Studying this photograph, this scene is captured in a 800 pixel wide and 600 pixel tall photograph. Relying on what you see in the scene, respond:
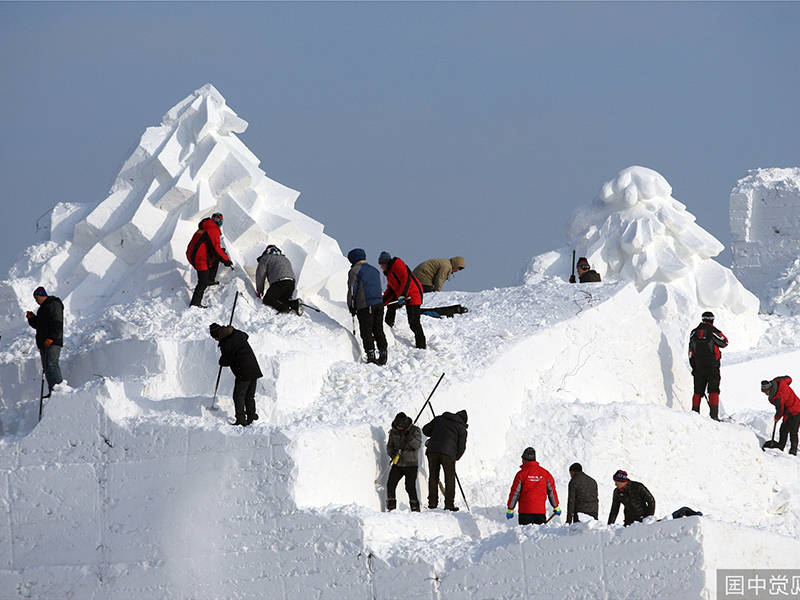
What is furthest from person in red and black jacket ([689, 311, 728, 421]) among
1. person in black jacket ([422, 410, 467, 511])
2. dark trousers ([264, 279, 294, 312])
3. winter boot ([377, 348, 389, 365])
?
dark trousers ([264, 279, 294, 312])

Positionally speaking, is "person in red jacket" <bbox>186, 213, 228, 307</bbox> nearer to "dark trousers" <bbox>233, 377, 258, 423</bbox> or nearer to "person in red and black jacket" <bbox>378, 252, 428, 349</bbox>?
"person in red and black jacket" <bbox>378, 252, 428, 349</bbox>

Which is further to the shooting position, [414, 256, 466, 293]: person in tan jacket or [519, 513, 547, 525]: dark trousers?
[414, 256, 466, 293]: person in tan jacket

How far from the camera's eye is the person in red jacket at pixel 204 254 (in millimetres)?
Answer: 14828

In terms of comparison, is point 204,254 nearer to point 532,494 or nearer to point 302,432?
point 302,432

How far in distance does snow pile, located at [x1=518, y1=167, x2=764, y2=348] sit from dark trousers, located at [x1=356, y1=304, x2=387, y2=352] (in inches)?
462

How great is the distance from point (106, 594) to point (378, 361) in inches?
172

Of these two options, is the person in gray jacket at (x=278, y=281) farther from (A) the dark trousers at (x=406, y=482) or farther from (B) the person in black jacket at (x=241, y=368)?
(A) the dark trousers at (x=406, y=482)

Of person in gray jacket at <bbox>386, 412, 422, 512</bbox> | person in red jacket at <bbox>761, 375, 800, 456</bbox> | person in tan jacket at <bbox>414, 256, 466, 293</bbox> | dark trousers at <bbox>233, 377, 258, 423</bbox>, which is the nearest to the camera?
dark trousers at <bbox>233, 377, 258, 423</bbox>

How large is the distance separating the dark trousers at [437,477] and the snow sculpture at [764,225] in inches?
794

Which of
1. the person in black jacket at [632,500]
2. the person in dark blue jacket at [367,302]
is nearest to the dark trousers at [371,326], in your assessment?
the person in dark blue jacket at [367,302]

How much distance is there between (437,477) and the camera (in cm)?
1212

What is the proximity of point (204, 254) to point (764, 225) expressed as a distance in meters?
20.6

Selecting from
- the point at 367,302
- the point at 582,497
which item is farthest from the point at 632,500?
the point at 367,302

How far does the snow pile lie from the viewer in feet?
82.7
